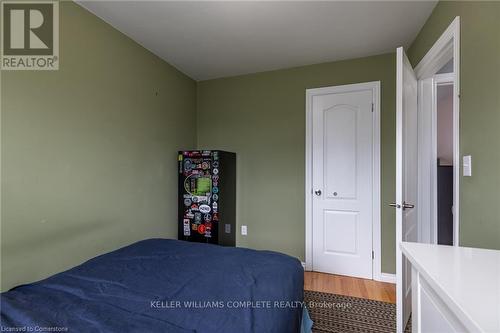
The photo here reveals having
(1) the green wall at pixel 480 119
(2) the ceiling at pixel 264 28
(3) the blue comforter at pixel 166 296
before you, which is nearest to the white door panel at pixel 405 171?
(1) the green wall at pixel 480 119

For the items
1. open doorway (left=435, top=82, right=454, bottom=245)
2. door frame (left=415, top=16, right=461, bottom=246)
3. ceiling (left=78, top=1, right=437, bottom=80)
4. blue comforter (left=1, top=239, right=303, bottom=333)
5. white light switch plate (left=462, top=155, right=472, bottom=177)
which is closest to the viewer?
blue comforter (left=1, top=239, right=303, bottom=333)

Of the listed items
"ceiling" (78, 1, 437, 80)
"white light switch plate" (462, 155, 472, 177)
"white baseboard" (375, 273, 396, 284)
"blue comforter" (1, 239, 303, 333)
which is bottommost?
"white baseboard" (375, 273, 396, 284)

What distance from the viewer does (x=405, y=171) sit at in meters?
1.84

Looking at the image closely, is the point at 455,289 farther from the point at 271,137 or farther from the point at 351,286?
the point at 271,137

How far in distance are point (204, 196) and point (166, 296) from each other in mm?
1780

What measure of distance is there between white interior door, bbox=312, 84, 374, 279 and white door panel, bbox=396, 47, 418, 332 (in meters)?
0.57

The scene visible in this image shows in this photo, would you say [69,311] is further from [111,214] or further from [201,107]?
[201,107]

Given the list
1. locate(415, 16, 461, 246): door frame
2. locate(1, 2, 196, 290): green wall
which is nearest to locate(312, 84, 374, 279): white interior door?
locate(415, 16, 461, 246): door frame

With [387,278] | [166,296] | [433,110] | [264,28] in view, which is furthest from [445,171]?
[166,296]

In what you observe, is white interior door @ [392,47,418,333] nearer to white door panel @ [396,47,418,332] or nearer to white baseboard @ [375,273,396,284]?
white door panel @ [396,47,418,332]

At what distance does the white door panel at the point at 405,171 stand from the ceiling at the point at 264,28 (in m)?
0.46

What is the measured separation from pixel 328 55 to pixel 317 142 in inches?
38.0

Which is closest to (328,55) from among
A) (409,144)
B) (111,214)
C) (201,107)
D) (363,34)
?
Answer: (363,34)

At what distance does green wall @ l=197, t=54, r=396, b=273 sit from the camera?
3.03 meters
